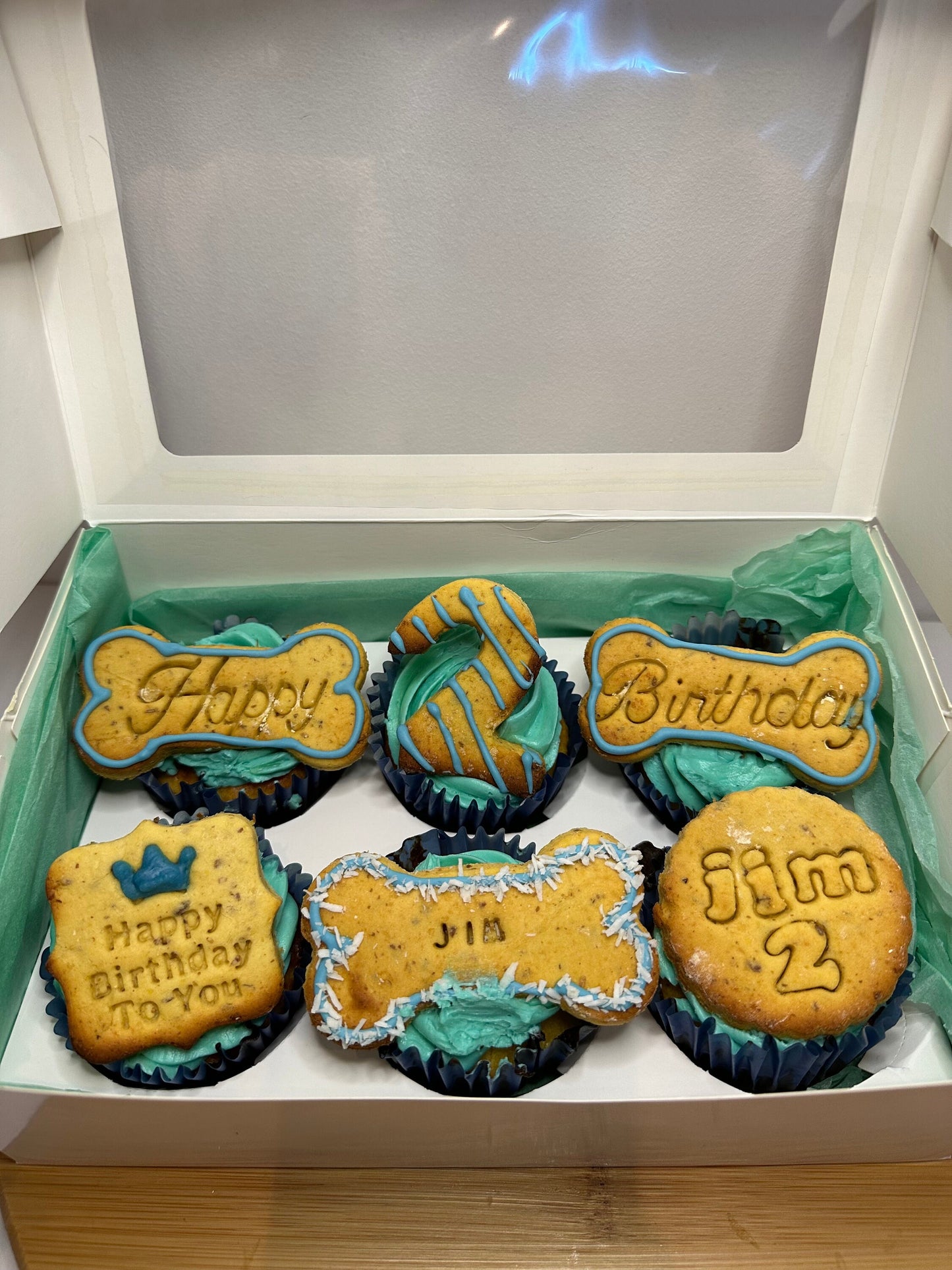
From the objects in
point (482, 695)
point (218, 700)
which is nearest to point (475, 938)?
point (482, 695)

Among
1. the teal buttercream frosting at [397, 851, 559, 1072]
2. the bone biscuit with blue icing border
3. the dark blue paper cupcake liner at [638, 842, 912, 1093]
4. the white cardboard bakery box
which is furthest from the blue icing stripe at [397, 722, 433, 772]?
the dark blue paper cupcake liner at [638, 842, 912, 1093]

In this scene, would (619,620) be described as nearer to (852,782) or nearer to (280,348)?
(852,782)

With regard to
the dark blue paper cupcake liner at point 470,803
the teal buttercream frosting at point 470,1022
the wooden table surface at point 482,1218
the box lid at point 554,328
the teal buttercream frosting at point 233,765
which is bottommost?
the wooden table surface at point 482,1218

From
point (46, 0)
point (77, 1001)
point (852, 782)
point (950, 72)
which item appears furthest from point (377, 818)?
point (950, 72)

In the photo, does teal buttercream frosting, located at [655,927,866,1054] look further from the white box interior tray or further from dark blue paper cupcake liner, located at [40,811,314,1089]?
dark blue paper cupcake liner, located at [40,811,314,1089]

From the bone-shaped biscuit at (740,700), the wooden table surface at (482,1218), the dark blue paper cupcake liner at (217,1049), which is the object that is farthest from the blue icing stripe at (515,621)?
the wooden table surface at (482,1218)

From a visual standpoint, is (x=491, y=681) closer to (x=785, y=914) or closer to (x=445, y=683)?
(x=445, y=683)

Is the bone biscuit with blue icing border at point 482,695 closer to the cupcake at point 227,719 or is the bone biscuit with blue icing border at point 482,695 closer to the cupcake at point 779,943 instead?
the cupcake at point 227,719
